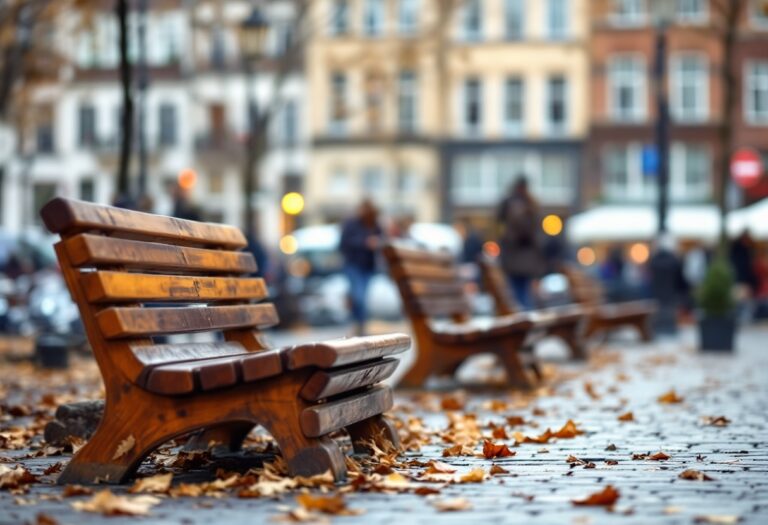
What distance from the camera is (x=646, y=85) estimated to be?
212 feet

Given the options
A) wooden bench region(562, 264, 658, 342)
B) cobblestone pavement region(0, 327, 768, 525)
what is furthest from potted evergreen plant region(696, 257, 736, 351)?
cobblestone pavement region(0, 327, 768, 525)

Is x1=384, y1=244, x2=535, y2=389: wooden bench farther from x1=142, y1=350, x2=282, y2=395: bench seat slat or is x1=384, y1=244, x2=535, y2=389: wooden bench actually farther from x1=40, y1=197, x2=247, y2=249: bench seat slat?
x1=142, y1=350, x2=282, y2=395: bench seat slat

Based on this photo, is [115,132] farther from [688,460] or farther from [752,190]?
[688,460]

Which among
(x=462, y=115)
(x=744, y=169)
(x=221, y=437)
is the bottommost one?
(x=744, y=169)

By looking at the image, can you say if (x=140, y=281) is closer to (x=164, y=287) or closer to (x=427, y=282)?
(x=164, y=287)

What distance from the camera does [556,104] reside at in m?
66.9

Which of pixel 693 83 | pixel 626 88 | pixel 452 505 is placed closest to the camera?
pixel 452 505

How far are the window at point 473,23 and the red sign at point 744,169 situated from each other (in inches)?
499

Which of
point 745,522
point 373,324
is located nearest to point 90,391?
point 745,522

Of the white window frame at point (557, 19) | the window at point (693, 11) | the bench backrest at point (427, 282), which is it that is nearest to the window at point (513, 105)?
the white window frame at point (557, 19)

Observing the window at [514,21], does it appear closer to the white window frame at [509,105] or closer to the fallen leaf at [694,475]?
the white window frame at [509,105]

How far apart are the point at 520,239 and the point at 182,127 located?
184 feet

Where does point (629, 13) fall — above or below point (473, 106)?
above

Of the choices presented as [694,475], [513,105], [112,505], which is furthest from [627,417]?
[513,105]
